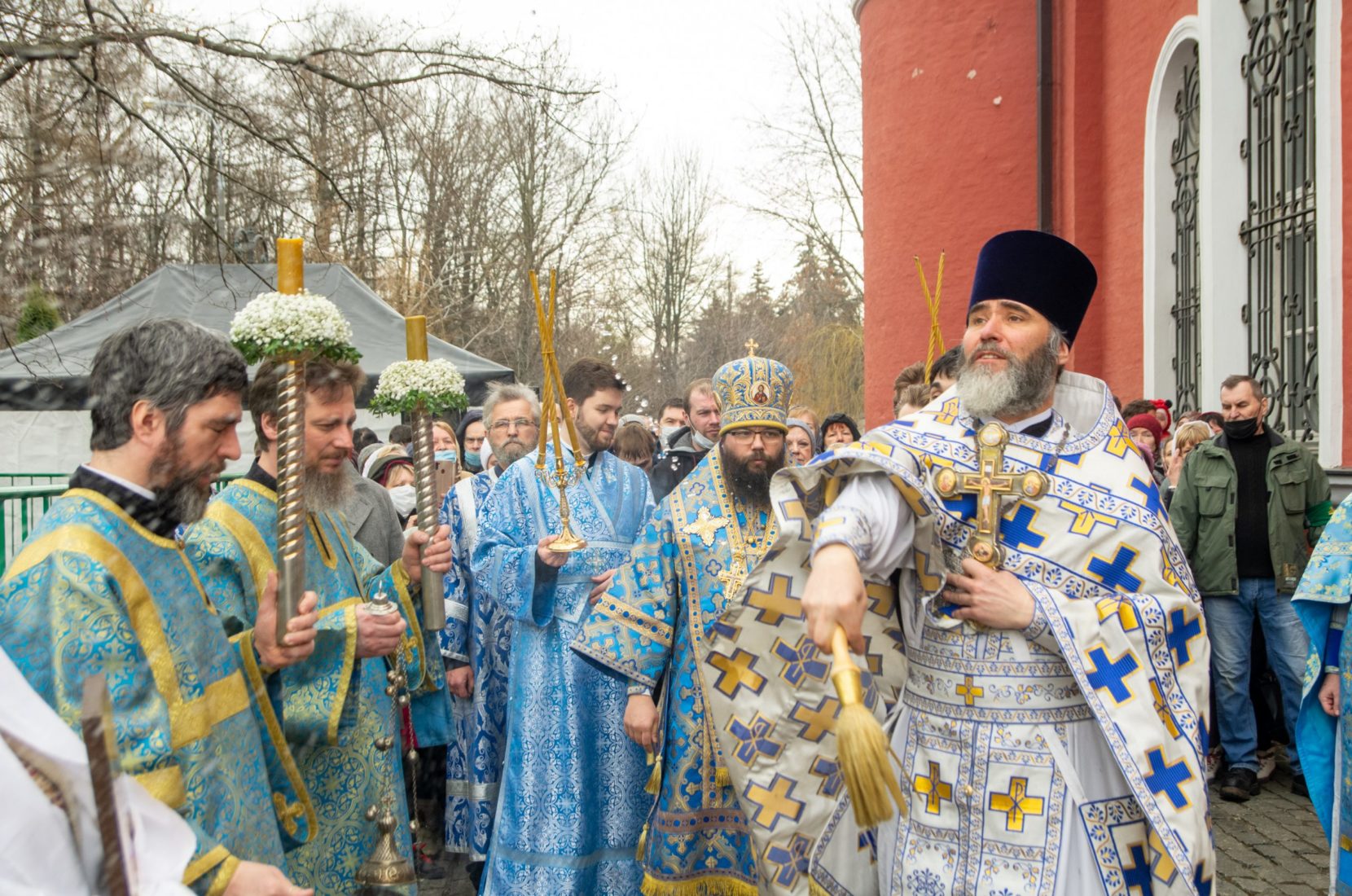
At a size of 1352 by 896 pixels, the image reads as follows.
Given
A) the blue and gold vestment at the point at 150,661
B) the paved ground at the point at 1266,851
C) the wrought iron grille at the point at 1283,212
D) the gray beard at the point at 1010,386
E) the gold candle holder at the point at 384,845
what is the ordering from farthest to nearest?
the wrought iron grille at the point at 1283,212, the paved ground at the point at 1266,851, the gold candle holder at the point at 384,845, the gray beard at the point at 1010,386, the blue and gold vestment at the point at 150,661

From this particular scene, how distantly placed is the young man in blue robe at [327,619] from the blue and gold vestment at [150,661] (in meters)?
0.47

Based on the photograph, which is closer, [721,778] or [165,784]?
[165,784]

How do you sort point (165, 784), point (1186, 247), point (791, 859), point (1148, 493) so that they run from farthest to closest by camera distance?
1. point (1186, 247)
2. point (791, 859)
3. point (1148, 493)
4. point (165, 784)

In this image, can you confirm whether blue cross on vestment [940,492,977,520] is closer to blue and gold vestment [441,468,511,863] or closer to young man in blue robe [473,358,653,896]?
young man in blue robe [473,358,653,896]

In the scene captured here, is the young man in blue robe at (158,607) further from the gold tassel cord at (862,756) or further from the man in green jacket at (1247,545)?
the man in green jacket at (1247,545)

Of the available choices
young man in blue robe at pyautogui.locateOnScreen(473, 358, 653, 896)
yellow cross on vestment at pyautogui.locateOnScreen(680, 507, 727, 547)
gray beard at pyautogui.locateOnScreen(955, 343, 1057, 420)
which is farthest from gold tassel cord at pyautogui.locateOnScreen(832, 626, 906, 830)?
young man in blue robe at pyautogui.locateOnScreen(473, 358, 653, 896)

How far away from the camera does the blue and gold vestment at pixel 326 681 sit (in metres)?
3.23

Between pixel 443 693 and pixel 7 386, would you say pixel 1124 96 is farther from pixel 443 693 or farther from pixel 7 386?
pixel 7 386

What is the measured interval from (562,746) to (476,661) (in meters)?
1.14

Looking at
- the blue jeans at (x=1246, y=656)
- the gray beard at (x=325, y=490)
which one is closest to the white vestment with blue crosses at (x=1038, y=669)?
the gray beard at (x=325, y=490)

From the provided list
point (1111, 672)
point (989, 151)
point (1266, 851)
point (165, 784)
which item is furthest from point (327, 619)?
point (989, 151)

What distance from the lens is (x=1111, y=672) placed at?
260cm

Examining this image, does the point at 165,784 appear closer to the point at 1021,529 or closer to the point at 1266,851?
the point at 1021,529

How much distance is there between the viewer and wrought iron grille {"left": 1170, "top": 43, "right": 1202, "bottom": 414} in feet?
35.2
